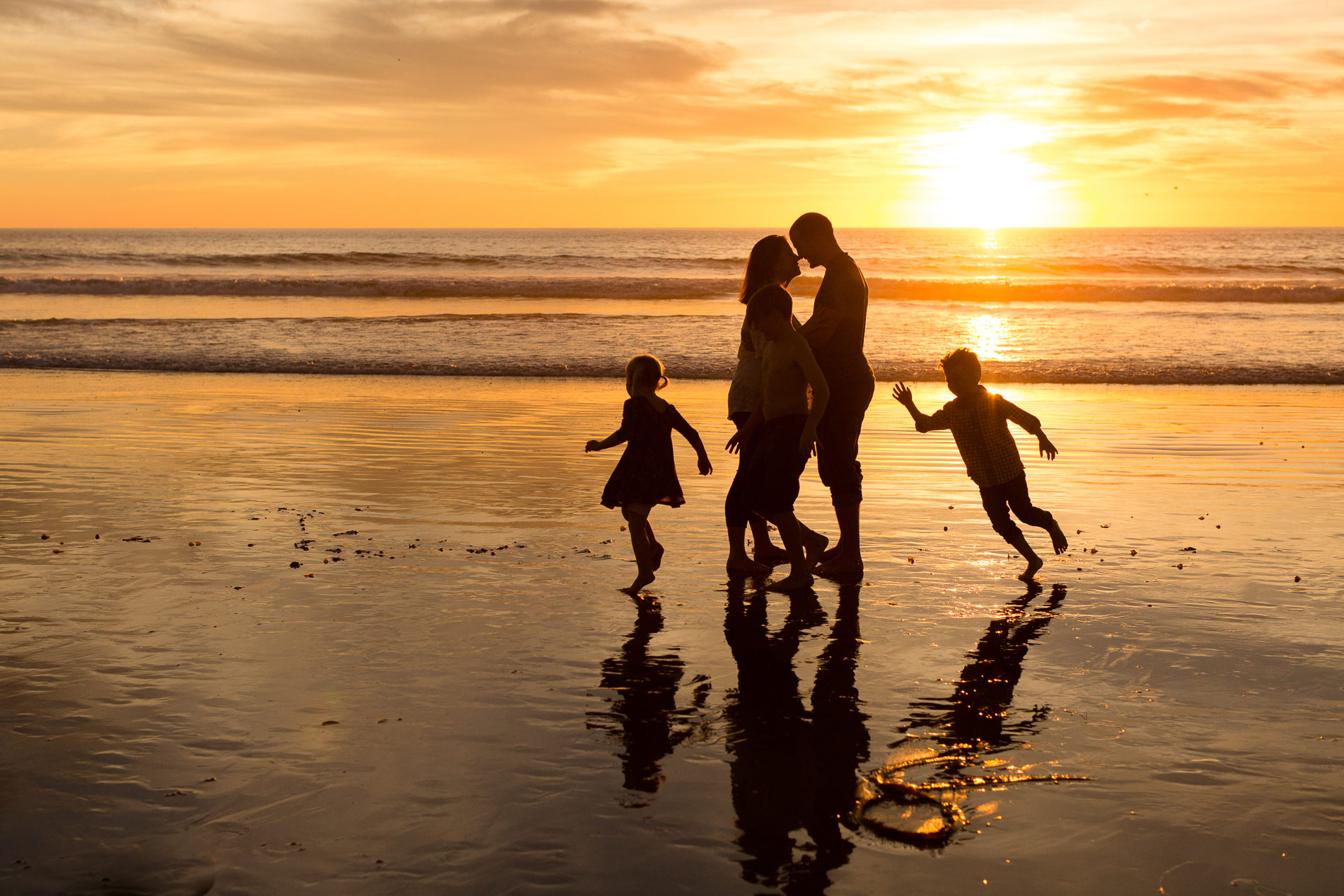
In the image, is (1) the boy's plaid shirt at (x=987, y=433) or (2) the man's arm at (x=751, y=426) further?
(1) the boy's plaid shirt at (x=987, y=433)

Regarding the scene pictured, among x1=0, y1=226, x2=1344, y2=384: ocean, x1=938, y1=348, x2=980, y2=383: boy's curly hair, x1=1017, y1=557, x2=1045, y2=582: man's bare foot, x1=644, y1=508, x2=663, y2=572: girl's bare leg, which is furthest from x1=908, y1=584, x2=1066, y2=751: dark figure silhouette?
x1=0, y1=226, x2=1344, y2=384: ocean

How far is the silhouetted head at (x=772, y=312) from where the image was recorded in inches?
214

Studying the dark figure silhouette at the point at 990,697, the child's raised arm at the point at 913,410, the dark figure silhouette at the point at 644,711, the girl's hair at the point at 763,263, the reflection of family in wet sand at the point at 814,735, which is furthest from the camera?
the child's raised arm at the point at 913,410

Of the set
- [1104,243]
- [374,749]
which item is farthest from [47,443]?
[1104,243]

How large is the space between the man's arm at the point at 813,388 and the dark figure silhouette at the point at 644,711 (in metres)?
1.36

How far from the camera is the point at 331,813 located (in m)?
3.00

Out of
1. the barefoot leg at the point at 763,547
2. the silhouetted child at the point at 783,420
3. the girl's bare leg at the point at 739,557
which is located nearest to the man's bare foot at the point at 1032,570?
the silhouetted child at the point at 783,420

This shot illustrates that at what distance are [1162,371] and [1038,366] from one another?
1.92m

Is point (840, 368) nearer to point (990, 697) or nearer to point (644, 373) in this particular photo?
point (644, 373)

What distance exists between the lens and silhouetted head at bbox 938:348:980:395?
19.4 ft

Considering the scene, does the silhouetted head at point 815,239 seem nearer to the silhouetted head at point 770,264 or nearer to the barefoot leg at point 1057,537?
the silhouetted head at point 770,264

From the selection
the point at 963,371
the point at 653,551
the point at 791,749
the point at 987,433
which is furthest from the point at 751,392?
the point at 791,749

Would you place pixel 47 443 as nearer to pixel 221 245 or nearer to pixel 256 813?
pixel 256 813

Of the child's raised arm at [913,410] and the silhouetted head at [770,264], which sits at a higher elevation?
the silhouetted head at [770,264]
